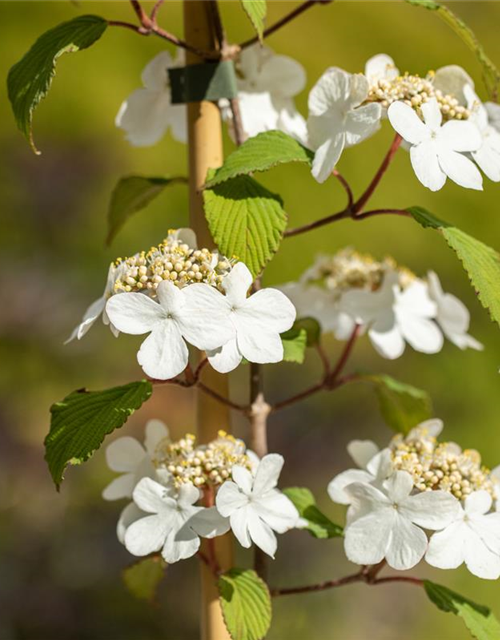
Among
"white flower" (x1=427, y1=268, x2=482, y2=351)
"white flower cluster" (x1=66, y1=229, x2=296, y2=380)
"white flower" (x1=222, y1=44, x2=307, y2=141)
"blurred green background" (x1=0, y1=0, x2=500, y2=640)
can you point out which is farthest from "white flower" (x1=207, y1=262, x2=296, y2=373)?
"blurred green background" (x1=0, y1=0, x2=500, y2=640)

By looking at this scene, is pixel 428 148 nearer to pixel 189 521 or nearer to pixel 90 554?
→ pixel 189 521

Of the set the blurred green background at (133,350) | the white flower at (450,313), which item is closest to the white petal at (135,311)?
the white flower at (450,313)

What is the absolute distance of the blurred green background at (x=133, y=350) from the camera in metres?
1.49

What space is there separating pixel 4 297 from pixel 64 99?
423 millimetres

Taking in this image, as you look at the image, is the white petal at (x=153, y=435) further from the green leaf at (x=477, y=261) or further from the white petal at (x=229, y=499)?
the green leaf at (x=477, y=261)

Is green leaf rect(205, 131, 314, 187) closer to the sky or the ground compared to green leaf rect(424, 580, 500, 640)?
closer to the sky

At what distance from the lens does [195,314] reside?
18.1 inches

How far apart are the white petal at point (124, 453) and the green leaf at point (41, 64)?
0.71ft

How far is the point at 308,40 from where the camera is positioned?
70.7 inches

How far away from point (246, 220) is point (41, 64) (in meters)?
0.17

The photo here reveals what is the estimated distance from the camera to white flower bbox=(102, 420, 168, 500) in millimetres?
611

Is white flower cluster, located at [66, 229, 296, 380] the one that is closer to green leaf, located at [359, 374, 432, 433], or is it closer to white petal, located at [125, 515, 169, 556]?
white petal, located at [125, 515, 169, 556]

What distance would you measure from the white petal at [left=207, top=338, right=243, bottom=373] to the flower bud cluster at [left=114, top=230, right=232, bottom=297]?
0.12ft

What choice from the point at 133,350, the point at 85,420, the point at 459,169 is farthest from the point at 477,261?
the point at 133,350
